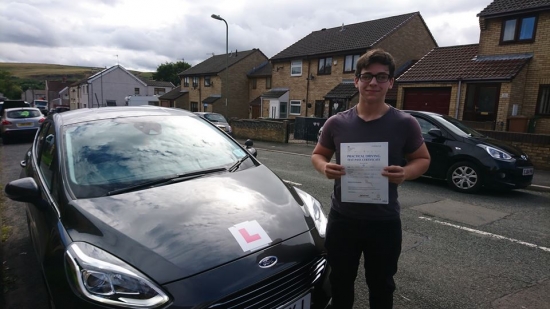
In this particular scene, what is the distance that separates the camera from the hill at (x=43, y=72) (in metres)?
129

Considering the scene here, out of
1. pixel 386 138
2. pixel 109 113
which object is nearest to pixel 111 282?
pixel 386 138

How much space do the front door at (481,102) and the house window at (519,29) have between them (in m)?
2.24

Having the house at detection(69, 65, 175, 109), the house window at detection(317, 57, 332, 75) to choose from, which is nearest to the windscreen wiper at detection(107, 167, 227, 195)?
the house window at detection(317, 57, 332, 75)

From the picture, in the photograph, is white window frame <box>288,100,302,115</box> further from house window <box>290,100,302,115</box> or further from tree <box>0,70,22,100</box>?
tree <box>0,70,22,100</box>

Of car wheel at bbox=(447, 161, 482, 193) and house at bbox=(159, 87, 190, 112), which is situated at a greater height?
house at bbox=(159, 87, 190, 112)

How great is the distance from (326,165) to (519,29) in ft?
55.7

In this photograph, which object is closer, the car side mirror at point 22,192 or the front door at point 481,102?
the car side mirror at point 22,192

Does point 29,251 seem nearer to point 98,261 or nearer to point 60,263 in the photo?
point 60,263

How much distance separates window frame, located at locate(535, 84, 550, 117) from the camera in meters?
13.8

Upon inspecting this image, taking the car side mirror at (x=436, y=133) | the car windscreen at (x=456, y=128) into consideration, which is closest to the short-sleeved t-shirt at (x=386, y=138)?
the car side mirror at (x=436, y=133)

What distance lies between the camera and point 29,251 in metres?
3.94

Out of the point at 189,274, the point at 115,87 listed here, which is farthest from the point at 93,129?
the point at 115,87

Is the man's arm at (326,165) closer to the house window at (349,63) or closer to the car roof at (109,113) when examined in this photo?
the car roof at (109,113)

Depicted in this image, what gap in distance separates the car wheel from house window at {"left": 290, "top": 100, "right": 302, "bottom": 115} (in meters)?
21.1
